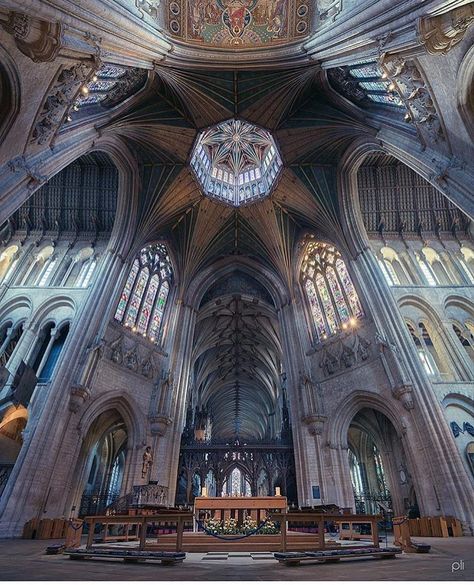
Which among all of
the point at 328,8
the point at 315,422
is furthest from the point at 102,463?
the point at 328,8

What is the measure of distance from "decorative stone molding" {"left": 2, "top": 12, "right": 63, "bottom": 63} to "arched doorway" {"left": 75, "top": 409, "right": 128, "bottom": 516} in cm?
1625

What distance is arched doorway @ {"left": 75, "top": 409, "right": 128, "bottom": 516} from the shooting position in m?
18.7

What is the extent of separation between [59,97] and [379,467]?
2638cm

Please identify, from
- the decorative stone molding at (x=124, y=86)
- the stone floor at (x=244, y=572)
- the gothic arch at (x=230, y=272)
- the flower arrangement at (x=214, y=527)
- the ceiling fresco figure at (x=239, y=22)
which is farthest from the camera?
the gothic arch at (x=230, y=272)

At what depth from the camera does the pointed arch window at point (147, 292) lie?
19.8 metres

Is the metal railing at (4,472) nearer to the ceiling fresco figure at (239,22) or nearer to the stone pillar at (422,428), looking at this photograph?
the stone pillar at (422,428)

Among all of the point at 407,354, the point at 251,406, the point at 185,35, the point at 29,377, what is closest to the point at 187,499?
the point at 29,377

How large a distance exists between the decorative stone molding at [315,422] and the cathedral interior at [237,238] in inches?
4.3

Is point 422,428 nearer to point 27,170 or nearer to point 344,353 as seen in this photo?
point 344,353

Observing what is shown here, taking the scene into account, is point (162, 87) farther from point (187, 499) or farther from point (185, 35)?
point (187, 499)

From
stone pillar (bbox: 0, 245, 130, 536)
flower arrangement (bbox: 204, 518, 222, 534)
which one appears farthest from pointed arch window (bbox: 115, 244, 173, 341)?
flower arrangement (bbox: 204, 518, 222, 534)

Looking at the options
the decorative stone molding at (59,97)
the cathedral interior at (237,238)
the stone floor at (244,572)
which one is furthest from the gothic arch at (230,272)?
the stone floor at (244,572)

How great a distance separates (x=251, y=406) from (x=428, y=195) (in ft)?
114

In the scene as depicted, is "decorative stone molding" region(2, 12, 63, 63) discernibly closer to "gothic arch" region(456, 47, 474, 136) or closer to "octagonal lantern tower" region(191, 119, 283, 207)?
"gothic arch" region(456, 47, 474, 136)
